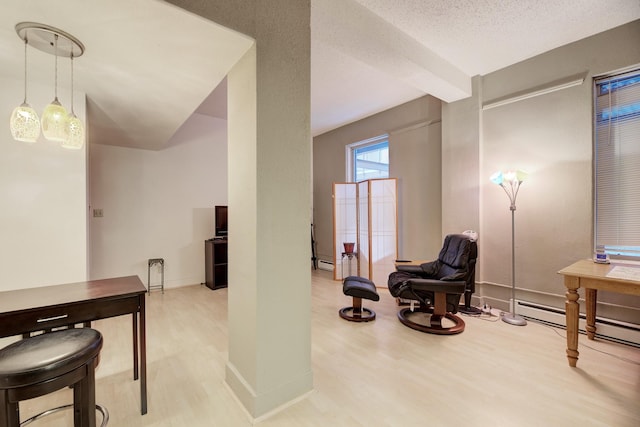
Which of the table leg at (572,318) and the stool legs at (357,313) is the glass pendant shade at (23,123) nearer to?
the stool legs at (357,313)

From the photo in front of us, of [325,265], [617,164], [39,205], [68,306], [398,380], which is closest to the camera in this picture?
[68,306]

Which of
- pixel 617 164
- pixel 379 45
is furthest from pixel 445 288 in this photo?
pixel 379 45

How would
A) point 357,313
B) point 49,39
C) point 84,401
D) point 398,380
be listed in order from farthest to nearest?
point 357,313 → point 398,380 → point 49,39 → point 84,401

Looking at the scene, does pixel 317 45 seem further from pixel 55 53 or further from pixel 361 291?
pixel 361 291

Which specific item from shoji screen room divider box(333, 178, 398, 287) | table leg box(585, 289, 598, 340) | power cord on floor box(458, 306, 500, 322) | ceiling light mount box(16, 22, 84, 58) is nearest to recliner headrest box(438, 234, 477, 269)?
power cord on floor box(458, 306, 500, 322)

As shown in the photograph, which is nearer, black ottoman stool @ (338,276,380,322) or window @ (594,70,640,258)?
window @ (594,70,640,258)

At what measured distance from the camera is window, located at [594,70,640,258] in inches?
100

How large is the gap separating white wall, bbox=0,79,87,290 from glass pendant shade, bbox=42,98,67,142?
0.78 metres

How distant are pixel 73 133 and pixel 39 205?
0.87m

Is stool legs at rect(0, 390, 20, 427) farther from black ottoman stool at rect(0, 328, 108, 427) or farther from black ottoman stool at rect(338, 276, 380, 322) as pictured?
black ottoman stool at rect(338, 276, 380, 322)

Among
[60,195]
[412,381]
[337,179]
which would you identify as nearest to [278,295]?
[412,381]

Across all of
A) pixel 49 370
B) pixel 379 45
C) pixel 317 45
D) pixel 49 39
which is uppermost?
pixel 317 45

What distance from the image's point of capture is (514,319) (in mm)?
3008

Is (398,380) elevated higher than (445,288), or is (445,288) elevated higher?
(445,288)
